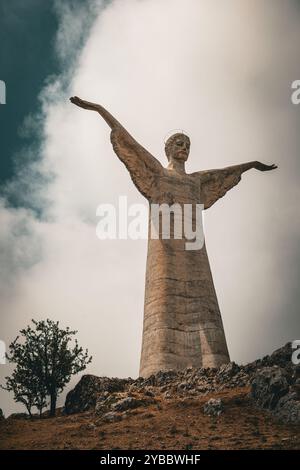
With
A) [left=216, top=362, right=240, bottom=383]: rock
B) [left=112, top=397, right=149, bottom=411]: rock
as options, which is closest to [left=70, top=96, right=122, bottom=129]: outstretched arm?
[left=216, top=362, right=240, bottom=383]: rock

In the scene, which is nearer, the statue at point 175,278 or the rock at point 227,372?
the rock at point 227,372

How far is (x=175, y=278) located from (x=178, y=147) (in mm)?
7602

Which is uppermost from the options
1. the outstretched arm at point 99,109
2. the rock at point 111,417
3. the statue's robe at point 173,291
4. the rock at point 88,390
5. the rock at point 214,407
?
the outstretched arm at point 99,109

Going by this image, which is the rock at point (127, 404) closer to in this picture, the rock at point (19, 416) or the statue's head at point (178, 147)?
the rock at point (19, 416)

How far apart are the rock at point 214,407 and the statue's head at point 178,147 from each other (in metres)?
14.5

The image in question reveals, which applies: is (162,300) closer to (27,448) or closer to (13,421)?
(13,421)

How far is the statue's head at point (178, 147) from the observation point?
27.6 m

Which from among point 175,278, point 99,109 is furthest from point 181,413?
point 99,109

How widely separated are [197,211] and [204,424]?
498 inches

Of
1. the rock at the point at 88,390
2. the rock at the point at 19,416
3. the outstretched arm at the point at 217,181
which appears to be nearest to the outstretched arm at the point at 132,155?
the outstretched arm at the point at 217,181

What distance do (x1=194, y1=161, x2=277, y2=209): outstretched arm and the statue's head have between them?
1186 mm

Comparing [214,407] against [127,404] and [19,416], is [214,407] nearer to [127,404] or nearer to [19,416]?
[127,404]

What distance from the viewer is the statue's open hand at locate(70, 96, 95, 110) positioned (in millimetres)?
25344
